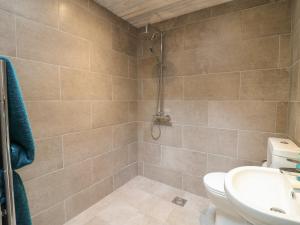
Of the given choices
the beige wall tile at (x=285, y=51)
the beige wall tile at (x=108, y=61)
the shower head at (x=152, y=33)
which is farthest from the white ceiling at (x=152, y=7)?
the beige wall tile at (x=285, y=51)

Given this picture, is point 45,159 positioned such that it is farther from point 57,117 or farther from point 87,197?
point 87,197

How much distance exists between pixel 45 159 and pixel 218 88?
189cm

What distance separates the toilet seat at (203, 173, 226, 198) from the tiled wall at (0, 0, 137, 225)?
1196mm

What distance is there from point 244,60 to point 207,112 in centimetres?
67

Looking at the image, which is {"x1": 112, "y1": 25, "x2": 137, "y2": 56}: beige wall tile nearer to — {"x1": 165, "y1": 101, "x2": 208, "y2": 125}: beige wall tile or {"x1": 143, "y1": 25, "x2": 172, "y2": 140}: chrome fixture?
{"x1": 143, "y1": 25, "x2": 172, "y2": 140}: chrome fixture

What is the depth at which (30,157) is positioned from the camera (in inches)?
32.7

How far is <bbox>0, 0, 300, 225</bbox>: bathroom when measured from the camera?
136cm

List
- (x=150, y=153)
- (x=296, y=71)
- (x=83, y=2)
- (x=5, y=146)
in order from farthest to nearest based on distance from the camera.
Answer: (x=150, y=153) < (x=83, y=2) < (x=296, y=71) < (x=5, y=146)

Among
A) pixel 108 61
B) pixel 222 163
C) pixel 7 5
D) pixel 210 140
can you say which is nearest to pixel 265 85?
pixel 210 140

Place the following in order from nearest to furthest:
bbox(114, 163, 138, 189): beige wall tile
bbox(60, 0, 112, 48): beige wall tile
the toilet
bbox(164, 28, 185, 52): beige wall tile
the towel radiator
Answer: the towel radiator
the toilet
bbox(60, 0, 112, 48): beige wall tile
bbox(164, 28, 185, 52): beige wall tile
bbox(114, 163, 138, 189): beige wall tile

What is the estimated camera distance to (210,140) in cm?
196

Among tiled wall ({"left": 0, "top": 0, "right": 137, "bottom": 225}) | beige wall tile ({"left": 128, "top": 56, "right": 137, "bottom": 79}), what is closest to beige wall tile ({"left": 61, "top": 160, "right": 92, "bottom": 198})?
tiled wall ({"left": 0, "top": 0, "right": 137, "bottom": 225})

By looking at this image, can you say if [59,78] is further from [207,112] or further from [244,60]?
[244,60]

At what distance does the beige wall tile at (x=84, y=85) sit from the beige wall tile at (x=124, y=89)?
10 centimetres
